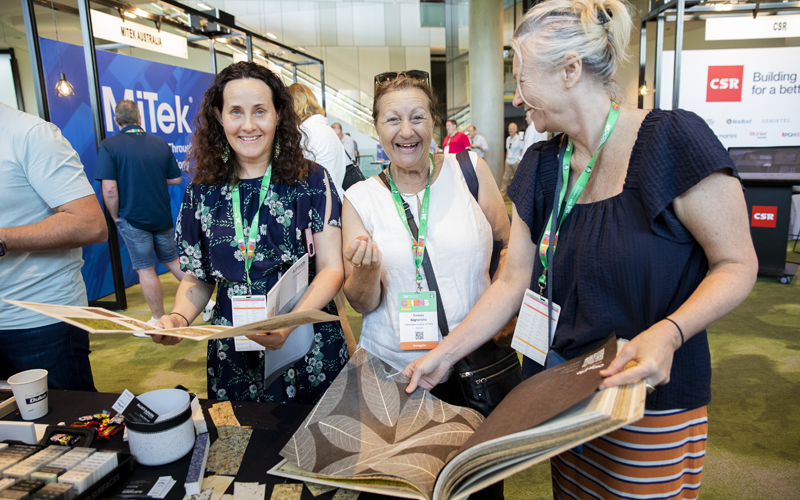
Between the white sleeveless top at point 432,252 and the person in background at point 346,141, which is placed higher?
the person in background at point 346,141

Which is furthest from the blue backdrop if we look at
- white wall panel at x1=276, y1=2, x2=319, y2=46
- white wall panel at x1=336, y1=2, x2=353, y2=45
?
white wall panel at x1=336, y1=2, x2=353, y2=45

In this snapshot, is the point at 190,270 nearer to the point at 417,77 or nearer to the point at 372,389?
the point at 372,389

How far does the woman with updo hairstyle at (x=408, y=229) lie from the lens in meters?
1.51

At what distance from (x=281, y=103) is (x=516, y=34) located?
833 millimetres

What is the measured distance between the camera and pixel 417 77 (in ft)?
5.49

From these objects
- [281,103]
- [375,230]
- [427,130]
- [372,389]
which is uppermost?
[281,103]

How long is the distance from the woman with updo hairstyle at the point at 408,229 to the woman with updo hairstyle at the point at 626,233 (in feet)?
1.08

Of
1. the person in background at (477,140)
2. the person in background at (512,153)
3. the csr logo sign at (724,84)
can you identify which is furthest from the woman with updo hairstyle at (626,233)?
the person in background at (512,153)

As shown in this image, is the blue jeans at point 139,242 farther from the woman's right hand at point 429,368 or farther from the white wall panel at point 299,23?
the white wall panel at point 299,23

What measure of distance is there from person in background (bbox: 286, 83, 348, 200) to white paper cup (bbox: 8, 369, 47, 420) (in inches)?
84.7

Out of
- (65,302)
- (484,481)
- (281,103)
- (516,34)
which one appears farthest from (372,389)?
(65,302)

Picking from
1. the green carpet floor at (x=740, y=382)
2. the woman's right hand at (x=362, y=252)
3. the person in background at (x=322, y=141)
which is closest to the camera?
the woman's right hand at (x=362, y=252)

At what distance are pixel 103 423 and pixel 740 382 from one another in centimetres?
324

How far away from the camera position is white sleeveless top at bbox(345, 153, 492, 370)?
4.97 ft
